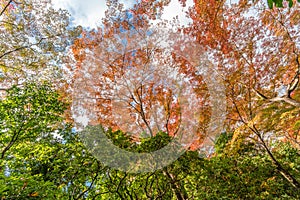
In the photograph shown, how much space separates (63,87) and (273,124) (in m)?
7.86

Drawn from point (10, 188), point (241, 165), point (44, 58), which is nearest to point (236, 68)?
point (241, 165)

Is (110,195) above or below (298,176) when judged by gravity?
above

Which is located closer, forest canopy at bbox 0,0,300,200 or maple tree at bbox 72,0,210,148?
forest canopy at bbox 0,0,300,200

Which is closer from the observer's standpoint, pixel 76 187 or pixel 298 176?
pixel 76 187

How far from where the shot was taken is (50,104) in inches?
179

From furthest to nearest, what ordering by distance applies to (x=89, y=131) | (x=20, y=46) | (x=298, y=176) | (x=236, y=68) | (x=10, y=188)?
(x=20, y=46), (x=236, y=68), (x=298, y=176), (x=89, y=131), (x=10, y=188)

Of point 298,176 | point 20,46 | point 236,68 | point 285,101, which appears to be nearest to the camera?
point 285,101

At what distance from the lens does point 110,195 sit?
5.17 metres

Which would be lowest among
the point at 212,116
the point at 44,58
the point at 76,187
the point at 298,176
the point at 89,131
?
the point at 298,176

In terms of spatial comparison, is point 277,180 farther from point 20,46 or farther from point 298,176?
point 20,46

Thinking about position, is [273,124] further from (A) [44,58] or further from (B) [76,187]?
(A) [44,58]

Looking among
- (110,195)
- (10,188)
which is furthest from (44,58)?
(10,188)

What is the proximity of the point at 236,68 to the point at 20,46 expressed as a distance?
831 cm

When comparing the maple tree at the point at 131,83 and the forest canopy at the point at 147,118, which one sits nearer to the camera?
the forest canopy at the point at 147,118
